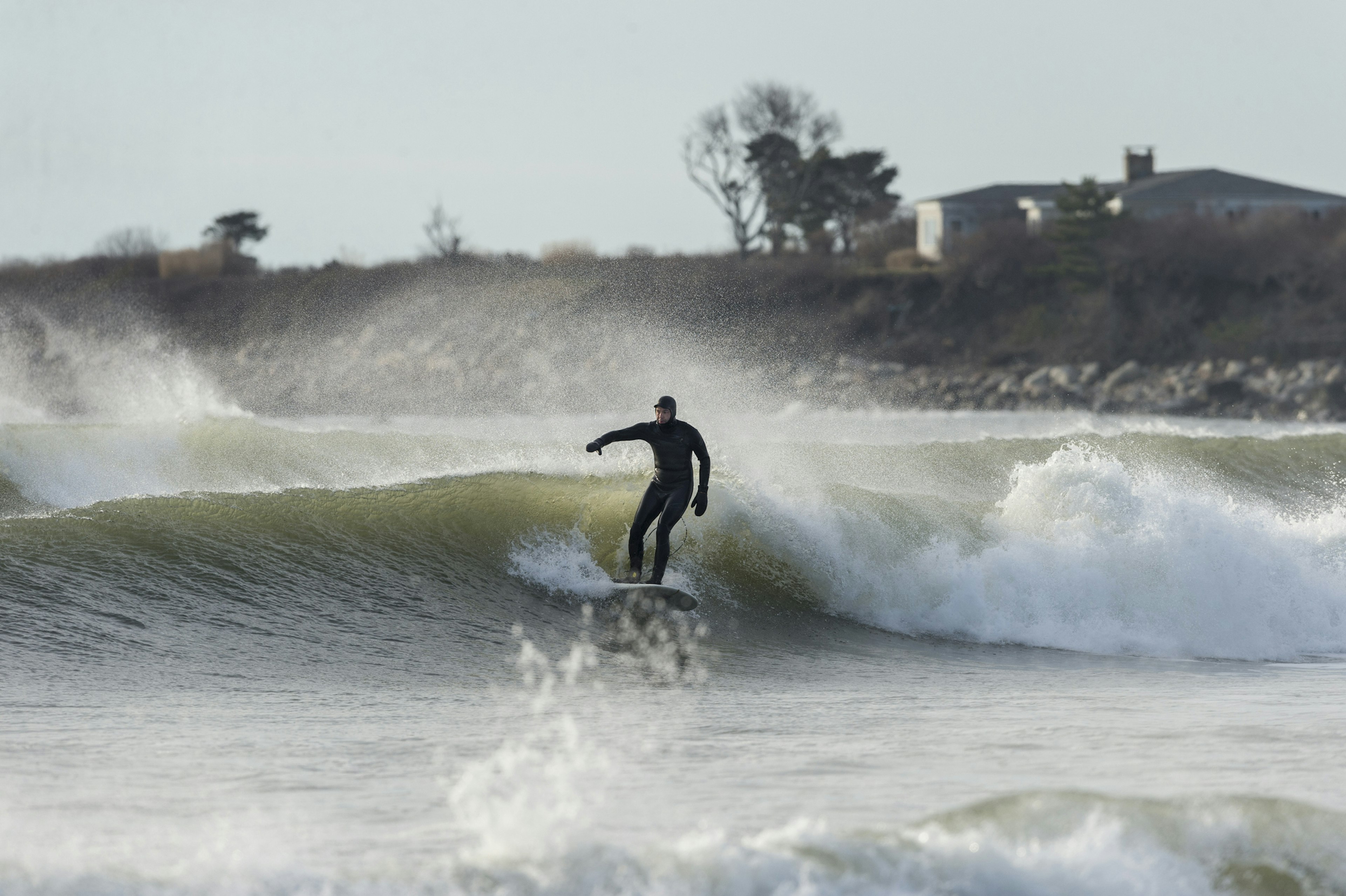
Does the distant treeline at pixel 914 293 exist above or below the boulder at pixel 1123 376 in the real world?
above

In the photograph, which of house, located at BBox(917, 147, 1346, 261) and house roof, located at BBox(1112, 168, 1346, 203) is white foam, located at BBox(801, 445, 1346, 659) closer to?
house, located at BBox(917, 147, 1346, 261)

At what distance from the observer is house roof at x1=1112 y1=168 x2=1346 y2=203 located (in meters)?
62.3

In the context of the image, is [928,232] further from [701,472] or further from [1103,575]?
[701,472]

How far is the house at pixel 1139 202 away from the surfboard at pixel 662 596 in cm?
5295

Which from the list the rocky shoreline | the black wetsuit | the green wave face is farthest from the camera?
the rocky shoreline

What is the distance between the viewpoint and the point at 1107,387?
161 feet

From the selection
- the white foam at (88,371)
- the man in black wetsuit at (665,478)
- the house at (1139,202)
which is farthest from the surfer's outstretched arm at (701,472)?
the house at (1139,202)

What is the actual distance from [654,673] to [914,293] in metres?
50.0

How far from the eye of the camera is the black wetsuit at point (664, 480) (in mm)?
10250

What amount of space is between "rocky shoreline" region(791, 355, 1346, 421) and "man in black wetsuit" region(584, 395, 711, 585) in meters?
38.2

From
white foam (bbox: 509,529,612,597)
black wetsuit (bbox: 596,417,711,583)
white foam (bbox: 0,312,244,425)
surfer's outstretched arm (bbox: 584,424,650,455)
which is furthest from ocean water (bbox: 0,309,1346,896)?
white foam (bbox: 0,312,244,425)

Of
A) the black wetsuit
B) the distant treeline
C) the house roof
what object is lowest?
the black wetsuit

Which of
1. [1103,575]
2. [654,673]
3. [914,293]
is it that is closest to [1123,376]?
[914,293]

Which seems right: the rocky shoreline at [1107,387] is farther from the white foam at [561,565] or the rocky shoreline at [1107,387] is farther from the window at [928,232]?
the white foam at [561,565]
